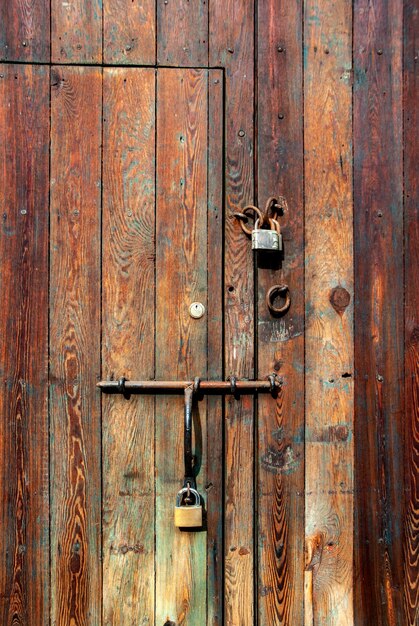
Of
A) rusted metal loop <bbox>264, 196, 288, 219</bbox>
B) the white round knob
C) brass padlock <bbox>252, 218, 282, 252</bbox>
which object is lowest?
the white round knob

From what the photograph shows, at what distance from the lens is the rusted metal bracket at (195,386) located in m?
1.13

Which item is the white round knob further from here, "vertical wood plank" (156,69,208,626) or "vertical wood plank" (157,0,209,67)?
"vertical wood plank" (157,0,209,67)

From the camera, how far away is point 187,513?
1080 millimetres

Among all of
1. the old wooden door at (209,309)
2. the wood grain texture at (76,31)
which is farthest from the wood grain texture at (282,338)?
the wood grain texture at (76,31)

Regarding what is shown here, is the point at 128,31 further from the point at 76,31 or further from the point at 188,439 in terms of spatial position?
the point at 188,439

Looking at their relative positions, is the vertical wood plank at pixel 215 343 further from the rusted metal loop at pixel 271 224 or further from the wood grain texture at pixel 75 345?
the wood grain texture at pixel 75 345

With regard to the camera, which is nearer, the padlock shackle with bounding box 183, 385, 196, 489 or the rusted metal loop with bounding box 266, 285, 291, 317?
the padlock shackle with bounding box 183, 385, 196, 489

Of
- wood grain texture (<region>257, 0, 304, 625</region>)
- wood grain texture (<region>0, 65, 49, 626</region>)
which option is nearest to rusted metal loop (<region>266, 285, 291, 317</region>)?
wood grain texture (<region>257, 0, 304, 625</region>)

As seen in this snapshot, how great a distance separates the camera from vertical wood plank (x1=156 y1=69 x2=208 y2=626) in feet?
3.79

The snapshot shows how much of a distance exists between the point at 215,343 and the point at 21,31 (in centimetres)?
94

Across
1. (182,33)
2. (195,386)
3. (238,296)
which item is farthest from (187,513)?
(182,33)

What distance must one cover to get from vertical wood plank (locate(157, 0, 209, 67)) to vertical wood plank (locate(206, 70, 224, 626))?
0.07 m

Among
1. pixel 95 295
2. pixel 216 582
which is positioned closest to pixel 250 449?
pixel 216 582

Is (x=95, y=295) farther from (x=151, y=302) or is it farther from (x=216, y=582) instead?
(x=216, y=582)
